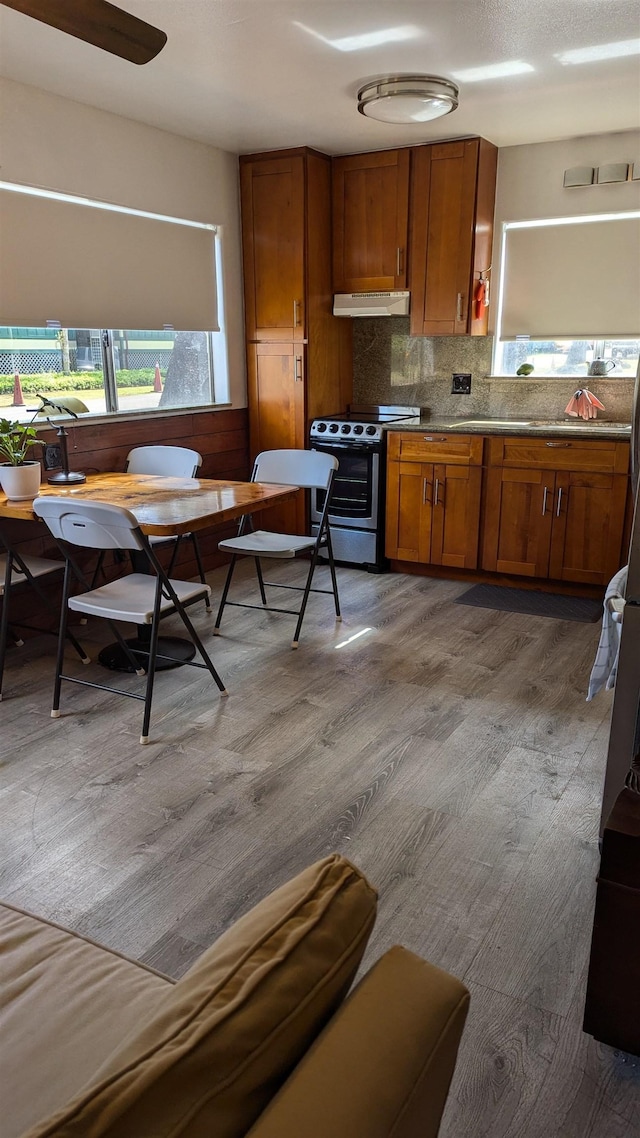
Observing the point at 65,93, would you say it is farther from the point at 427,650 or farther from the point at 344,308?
the point at 427,650

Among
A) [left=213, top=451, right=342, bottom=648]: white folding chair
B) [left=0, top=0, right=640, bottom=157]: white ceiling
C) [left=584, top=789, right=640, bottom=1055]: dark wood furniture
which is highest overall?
[left=0, top=0, right=640, bottom=157]: white ceiling

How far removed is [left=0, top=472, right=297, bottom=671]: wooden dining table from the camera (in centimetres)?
296

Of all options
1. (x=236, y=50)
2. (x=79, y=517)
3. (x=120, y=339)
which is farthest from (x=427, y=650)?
(x=236, y=50)

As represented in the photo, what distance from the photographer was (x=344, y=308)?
5203mm

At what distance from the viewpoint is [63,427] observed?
3791mm

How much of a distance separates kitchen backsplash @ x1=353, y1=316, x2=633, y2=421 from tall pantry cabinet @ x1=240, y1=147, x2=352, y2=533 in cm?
26

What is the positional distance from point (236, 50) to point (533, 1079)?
11.6 feet

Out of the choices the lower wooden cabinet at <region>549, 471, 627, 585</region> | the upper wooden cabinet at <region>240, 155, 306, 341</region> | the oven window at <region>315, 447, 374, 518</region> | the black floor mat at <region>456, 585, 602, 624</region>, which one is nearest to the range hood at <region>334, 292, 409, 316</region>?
the upper wooden cabinet at <region>240, 155, 306, 341</region>

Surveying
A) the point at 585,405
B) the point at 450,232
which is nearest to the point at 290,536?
the point at 585,405

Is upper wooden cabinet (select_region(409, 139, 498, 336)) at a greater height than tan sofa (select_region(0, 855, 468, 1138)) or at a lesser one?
greater

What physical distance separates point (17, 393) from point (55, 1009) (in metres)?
3.24

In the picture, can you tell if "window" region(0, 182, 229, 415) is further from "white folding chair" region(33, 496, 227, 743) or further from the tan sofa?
the tan sofa

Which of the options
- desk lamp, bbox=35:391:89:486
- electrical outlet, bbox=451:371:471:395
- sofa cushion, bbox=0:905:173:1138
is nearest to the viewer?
sofa cushion, bbox=0:905:173:1138

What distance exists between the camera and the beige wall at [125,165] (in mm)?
3604
